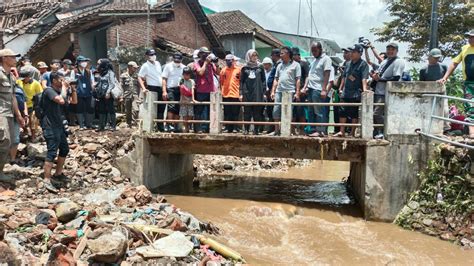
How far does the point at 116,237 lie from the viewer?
18.0 ft

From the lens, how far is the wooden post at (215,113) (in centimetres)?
930

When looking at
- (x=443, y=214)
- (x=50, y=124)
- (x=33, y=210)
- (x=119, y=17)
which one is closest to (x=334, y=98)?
(x=443, y=214)

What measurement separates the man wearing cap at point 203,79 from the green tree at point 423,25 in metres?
10.3

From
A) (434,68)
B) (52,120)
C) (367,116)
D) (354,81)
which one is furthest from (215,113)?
(434,68)

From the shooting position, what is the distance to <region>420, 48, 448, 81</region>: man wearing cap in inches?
335

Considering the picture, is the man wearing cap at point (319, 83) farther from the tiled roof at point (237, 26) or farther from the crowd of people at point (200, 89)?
the tiled roof at point (237, 26)

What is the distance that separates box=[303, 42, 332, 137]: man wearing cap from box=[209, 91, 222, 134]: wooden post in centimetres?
182

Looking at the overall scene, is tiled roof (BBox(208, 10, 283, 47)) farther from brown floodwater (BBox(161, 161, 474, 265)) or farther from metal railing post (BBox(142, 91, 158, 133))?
metal railing post (BBox(142, 91, 158, 133))

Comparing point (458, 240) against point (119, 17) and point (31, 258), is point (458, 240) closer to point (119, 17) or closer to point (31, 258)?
point (31, 258)

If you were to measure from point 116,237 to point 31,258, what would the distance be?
98 cm

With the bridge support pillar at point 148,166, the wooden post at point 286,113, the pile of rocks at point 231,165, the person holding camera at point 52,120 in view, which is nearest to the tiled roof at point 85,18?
the pile of rocks at point 231,165

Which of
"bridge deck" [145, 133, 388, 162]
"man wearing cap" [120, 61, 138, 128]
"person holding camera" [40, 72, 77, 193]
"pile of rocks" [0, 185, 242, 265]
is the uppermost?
"man wearing cap" [120, 61, 138, 128]

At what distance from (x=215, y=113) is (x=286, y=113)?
1529mm

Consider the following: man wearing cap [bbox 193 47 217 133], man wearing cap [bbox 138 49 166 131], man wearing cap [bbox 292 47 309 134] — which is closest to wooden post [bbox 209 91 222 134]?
man wearing cap [bbox 193 47 217 133]
